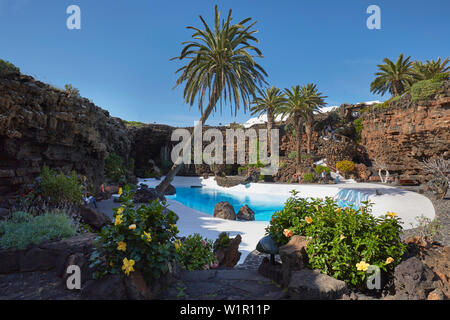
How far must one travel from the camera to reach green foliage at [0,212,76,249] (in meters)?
3.76

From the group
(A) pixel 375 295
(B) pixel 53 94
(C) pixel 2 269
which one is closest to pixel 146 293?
(C) pixel 2 269

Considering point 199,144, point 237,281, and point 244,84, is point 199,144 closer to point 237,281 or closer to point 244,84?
point 244,84

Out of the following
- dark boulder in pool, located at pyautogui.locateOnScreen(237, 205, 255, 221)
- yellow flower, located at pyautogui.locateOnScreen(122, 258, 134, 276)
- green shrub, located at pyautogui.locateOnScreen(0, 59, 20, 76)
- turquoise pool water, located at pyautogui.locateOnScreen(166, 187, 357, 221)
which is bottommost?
turquoise pool water, located at pyautogui.locateOnScreen(166, 187, 357, 221)

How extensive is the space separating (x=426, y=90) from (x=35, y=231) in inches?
815

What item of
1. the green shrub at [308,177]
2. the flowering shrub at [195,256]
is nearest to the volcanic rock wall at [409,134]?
the green shrub at [308,177]

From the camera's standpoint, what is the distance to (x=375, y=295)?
3.01 metres

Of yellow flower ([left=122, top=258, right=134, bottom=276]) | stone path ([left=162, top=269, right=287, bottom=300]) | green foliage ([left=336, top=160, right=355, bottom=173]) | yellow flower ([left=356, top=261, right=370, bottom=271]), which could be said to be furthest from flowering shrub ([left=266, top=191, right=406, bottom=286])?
green foliage ([left=336, top=160, right=355, bottom=173])

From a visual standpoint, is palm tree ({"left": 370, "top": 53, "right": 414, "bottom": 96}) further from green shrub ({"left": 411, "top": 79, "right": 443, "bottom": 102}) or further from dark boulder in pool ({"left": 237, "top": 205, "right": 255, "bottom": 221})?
dark boulder in pool ({"left": 237, "top": 205, "right": 255, "bottom": 221})

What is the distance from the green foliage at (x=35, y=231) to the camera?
3.76 meters

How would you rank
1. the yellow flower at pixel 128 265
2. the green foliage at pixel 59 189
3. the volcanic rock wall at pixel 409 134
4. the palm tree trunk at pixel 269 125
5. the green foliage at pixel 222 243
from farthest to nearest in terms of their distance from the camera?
the palm tree trunk at pixel 269 125, the volcanic rock wall at pixel 409 134, the green foliage at pixel 59 189, the green foliage at pixel 222 243, the yellow flower at pixel 128 265

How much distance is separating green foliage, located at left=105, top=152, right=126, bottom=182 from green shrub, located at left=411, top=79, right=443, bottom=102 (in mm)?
21705

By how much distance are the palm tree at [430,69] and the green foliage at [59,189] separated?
91.5ft

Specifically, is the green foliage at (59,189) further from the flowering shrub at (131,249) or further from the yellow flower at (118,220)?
the yellow flower at (118,220)
